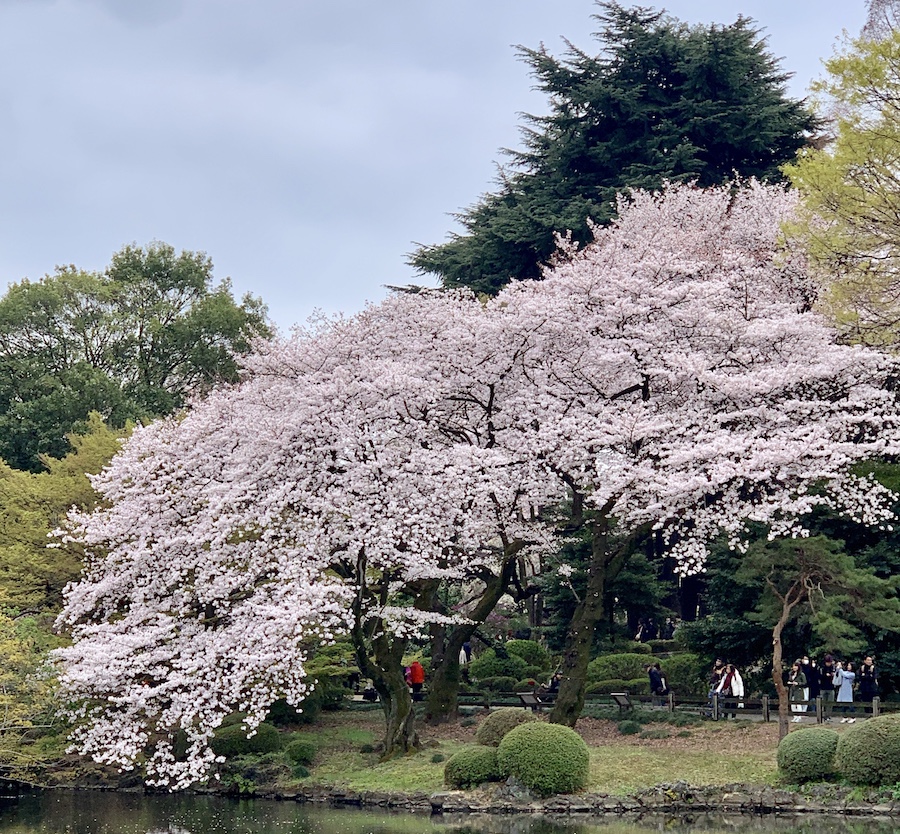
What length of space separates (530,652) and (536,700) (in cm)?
652

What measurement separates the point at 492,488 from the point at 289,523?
421 cm

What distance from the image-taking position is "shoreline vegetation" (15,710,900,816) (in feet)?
66.1

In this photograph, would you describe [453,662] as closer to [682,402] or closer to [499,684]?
[499,684]

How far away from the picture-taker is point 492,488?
23.6m

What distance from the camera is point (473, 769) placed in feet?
71.7

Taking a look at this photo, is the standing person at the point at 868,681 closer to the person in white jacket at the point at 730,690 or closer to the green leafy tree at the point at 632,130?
the person in white jacket at the point at 730,690

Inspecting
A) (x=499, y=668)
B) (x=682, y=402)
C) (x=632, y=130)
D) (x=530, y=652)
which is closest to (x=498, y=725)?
(x=682, y=402)

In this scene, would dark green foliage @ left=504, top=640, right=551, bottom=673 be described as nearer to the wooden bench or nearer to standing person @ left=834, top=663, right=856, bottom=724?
the wooden bench

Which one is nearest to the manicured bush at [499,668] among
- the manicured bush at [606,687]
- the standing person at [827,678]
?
the manicured bush at [606,687]

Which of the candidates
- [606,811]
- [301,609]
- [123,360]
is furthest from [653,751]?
[123,360]

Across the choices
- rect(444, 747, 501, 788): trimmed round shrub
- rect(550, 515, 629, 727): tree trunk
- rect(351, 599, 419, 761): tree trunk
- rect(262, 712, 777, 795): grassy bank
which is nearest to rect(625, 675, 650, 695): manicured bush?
rect(262, 712, 777, 795): grassy bank

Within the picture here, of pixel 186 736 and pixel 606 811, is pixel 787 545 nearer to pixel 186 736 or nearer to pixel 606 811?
pixel 606 811

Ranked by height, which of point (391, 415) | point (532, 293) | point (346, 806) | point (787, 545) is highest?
point (532, 293)

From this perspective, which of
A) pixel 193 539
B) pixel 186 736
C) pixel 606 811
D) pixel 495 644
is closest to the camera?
pixel 606 811
